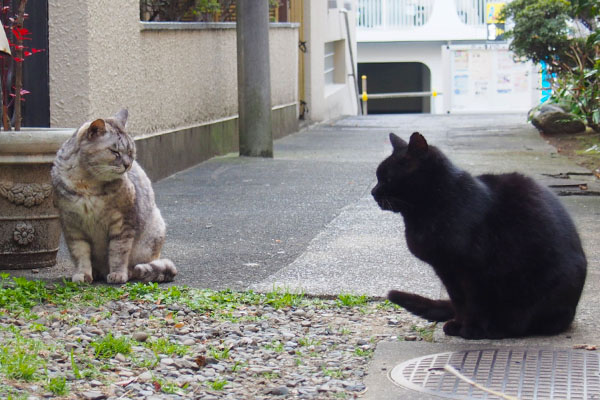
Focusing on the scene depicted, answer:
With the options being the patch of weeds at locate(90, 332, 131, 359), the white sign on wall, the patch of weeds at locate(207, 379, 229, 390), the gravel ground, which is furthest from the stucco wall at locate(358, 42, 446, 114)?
the patch of weeds at locate(207, 379, 229, 390)

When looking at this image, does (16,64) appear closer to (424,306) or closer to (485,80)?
(424,306)

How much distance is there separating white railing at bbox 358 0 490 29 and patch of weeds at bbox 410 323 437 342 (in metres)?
30.0

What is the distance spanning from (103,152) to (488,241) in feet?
7.28

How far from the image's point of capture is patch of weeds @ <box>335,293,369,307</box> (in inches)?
189

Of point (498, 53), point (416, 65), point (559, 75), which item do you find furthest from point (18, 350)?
point (416, 65)

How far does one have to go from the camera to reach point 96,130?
509cm

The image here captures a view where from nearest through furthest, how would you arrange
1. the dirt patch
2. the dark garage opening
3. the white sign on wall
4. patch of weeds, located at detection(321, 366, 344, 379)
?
patch of weeds, located at detection(321, 366, 344, 379)
the dirt patch
the white sign on wall
the dark garage opening

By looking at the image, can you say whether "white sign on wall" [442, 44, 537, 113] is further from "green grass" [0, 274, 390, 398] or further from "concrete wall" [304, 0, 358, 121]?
"green grass" [0, 274, 390, 398]

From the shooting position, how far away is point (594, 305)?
464 centimetres

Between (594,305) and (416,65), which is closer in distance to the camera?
(594,305)

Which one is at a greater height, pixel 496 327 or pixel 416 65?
pixel 416 65

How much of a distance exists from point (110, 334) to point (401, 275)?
6.28 feet

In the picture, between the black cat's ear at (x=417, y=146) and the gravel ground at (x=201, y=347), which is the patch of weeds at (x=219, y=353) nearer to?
the gravel ground at (x=201, y=347)

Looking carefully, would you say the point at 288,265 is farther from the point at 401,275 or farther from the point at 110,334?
the point at 110,334
